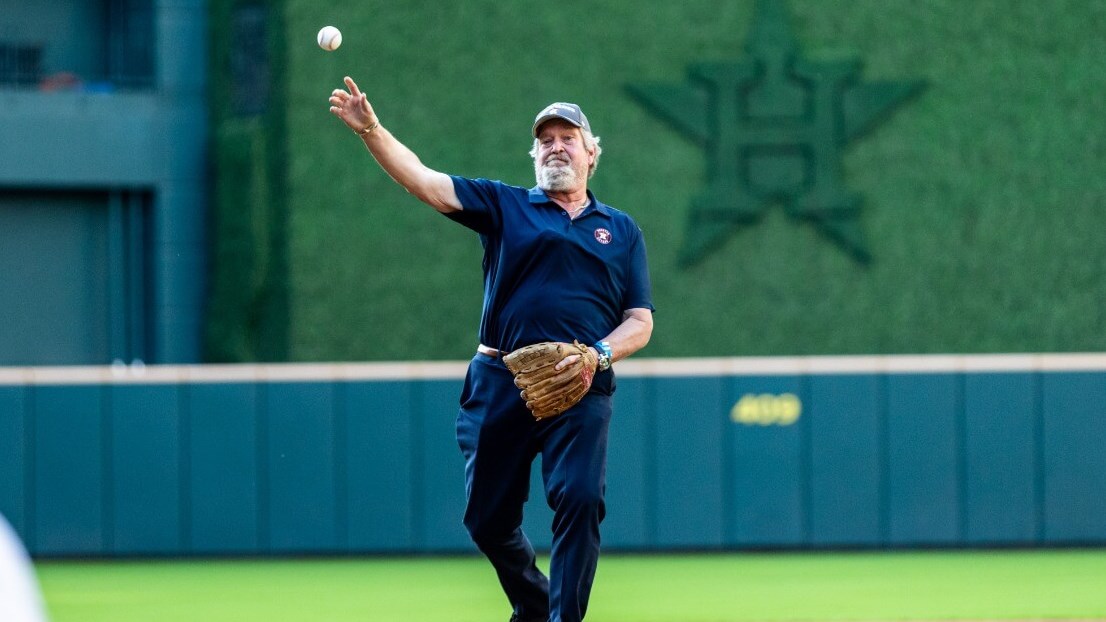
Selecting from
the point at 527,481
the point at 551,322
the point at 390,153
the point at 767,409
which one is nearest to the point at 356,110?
the point at 390,153

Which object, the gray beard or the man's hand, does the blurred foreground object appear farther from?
the gray beard

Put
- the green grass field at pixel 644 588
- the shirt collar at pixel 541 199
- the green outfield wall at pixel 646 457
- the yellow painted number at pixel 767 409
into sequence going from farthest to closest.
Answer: the yellow painted number at pixel 767 409, the green outfield wall at pixel 646 457, the green grass field at pixel 644 588, the shirt collar at pixel 541 199

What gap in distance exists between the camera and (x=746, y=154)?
14016mm

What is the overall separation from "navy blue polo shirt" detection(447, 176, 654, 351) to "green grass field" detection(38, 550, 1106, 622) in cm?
166

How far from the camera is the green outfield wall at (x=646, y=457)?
8844 millimetres

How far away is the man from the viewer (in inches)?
202

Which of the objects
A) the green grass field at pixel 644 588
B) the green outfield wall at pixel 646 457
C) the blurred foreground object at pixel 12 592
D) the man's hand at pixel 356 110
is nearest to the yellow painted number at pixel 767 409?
the green outfield wall at pixel 646 457

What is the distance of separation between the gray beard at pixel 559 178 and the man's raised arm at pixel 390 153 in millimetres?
331

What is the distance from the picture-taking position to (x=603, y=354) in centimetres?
517

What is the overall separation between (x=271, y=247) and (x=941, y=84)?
6.29 metres

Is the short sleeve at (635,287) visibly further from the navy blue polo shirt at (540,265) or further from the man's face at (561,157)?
the man's face at (561,157)

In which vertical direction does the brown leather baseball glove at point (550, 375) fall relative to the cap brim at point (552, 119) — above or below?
below

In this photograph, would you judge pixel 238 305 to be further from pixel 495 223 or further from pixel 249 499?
pixel 495 223

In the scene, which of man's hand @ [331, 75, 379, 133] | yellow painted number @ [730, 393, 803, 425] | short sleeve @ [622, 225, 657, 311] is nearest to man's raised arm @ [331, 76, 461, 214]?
man's hand @ [331, 75, 379, 133]
